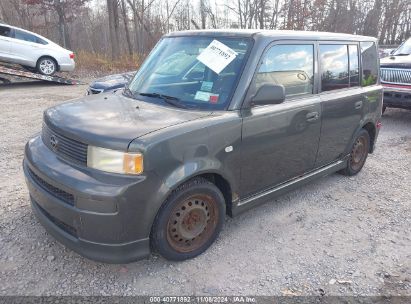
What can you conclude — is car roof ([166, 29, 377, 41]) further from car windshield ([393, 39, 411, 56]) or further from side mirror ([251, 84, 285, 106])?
car windshield ([393, 39, 411, 56])

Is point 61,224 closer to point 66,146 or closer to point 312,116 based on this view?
point 66,146

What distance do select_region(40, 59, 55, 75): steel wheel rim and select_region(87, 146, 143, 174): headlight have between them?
39.6ft

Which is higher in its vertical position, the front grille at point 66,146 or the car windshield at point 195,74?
the car windshield at point 195,74

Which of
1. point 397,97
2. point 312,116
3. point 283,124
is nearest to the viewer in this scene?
point 283,124

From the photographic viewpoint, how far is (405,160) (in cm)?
569

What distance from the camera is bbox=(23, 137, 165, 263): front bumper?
2.38 metres

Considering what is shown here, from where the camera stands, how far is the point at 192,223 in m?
2.96

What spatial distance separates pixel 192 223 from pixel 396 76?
670 cm

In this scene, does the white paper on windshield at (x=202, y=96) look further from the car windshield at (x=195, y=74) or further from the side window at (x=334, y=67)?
the side window at (x=334, y=67)

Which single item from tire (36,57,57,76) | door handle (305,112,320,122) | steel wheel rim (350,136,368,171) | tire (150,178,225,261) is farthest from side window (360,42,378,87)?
tire (36,57,57,76)

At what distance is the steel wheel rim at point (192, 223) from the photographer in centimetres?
282

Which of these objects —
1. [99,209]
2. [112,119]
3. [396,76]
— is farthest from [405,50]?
[99,209]

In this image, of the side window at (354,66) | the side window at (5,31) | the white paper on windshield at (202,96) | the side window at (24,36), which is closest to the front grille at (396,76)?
the side window at (354,66)

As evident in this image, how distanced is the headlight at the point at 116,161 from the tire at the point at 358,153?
332 cm
